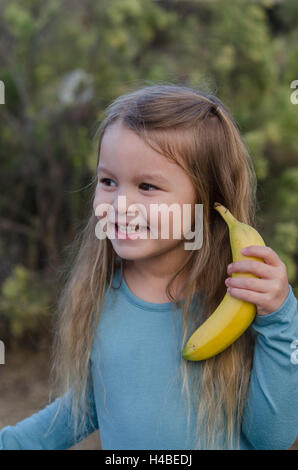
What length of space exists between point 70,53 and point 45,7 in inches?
18.9

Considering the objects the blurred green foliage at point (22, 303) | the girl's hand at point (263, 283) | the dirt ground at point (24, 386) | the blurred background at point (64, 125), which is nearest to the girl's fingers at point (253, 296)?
the girl's hand at point (263, 283)

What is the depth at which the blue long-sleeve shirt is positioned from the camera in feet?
4.16

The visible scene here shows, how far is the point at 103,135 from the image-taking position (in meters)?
1.45

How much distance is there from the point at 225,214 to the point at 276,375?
0.44 metres

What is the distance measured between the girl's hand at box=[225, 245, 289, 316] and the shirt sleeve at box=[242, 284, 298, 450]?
0.03 metres

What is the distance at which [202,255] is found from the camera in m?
1.48

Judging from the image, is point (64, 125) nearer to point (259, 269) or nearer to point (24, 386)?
point (24, 386)

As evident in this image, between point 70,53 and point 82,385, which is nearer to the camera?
point 82,385

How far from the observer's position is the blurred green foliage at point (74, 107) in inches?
171

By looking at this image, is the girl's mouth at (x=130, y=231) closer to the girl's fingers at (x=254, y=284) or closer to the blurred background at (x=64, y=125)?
the girl's fingers at (x=254, y=284)

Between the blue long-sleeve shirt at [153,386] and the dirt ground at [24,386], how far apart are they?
2572 mm


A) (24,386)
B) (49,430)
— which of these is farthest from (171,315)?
(24,386)
